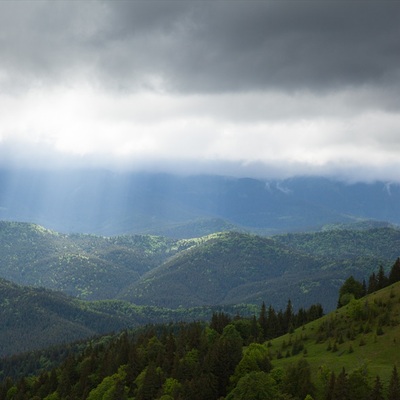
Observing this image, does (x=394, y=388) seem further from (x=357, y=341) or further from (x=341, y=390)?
(x=357, y=341)

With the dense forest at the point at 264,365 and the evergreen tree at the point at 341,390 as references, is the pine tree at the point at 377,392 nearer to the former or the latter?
the dense forest at the point at 264,365

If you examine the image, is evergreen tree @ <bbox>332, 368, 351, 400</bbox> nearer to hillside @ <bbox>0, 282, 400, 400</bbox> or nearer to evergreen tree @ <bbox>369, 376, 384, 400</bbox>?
hillside @ <bbox>0, 282, 400, 400</bbox>

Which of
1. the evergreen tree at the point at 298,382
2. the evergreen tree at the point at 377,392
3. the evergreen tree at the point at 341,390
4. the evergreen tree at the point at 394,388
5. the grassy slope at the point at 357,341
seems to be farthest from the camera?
the grassy slope at the point at 357,341

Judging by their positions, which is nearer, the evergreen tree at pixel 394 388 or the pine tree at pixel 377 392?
the evergreen tree at pixel 394 388

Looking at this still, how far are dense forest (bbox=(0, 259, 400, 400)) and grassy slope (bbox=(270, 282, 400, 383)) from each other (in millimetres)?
241

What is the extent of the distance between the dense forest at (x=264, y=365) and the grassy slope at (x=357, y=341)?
24 centimetres

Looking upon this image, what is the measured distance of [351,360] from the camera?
130 meters

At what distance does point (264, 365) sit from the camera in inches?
5349

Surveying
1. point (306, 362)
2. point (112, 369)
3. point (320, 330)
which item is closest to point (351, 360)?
point (306, 362)

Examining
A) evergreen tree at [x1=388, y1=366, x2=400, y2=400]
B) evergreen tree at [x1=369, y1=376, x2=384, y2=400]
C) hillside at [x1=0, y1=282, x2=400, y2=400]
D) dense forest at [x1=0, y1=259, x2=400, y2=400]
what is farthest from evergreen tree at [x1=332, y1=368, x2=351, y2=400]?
evergreen tree at [x1=388, y1=366, x2=400, y2=400]

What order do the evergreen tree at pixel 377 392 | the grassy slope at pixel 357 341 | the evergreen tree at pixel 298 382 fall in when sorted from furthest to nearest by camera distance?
the grassy slope at pixel 357 341 → the evergreen tree at pixel 298 382 → the evergreen tree at pixel 377 392

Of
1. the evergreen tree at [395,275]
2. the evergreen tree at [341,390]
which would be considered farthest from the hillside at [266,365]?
the evergreen tree at [395,275]

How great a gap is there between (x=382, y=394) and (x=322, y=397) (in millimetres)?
12090

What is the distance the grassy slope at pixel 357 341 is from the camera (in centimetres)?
12656
